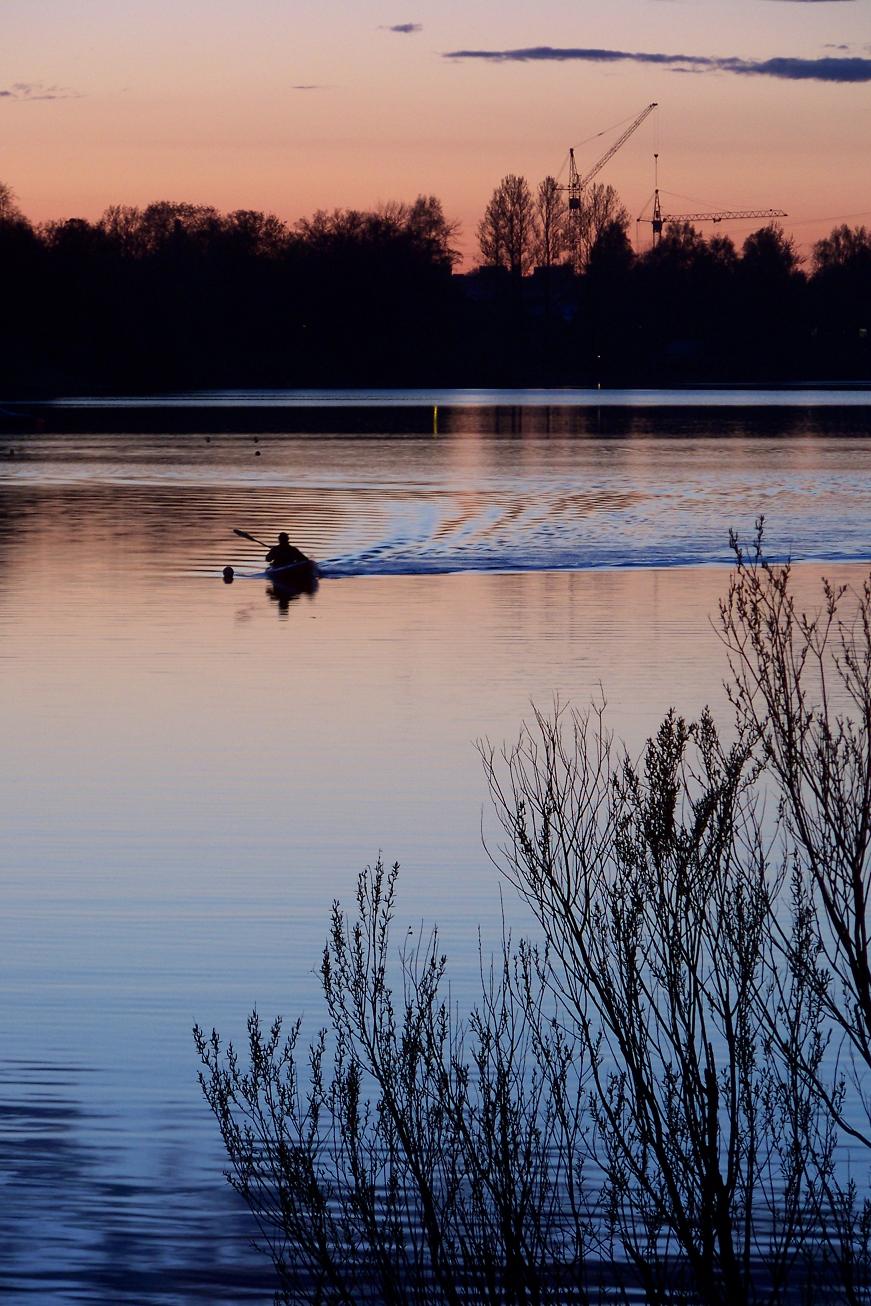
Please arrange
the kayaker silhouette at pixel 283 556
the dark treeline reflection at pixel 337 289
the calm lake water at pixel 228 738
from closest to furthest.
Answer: the calm lake water at pixel 228 738
the kayaker silhouette at pixel 283 556
the dark treeline reflection at pixel 337 289

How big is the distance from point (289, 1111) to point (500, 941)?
653cm

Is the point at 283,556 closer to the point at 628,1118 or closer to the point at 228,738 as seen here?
the point at 228,738

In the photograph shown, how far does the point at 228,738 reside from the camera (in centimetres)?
1961

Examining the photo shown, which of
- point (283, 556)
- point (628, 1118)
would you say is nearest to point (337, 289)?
point (283, 556)

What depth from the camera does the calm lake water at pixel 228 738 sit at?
8.73 m

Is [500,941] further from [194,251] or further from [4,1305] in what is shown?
[194,251]

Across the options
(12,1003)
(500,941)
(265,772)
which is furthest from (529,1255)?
(265,772)

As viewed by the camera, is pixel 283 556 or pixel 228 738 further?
pixel 283 556

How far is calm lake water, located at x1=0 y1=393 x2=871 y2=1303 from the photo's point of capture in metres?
8.73

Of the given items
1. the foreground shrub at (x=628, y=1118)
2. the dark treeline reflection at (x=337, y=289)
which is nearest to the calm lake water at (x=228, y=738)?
the foreground shrub at (x=628, y=1118)

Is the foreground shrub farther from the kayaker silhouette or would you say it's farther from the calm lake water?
the kayaker silhouette

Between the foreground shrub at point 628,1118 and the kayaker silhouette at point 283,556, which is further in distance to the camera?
the kayaker silhouette at point 283,556

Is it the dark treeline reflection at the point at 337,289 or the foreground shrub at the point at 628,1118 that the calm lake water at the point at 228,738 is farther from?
the dark treeline reflection at the point at 337,289

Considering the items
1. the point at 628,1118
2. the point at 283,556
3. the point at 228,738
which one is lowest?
the point at 228,738
